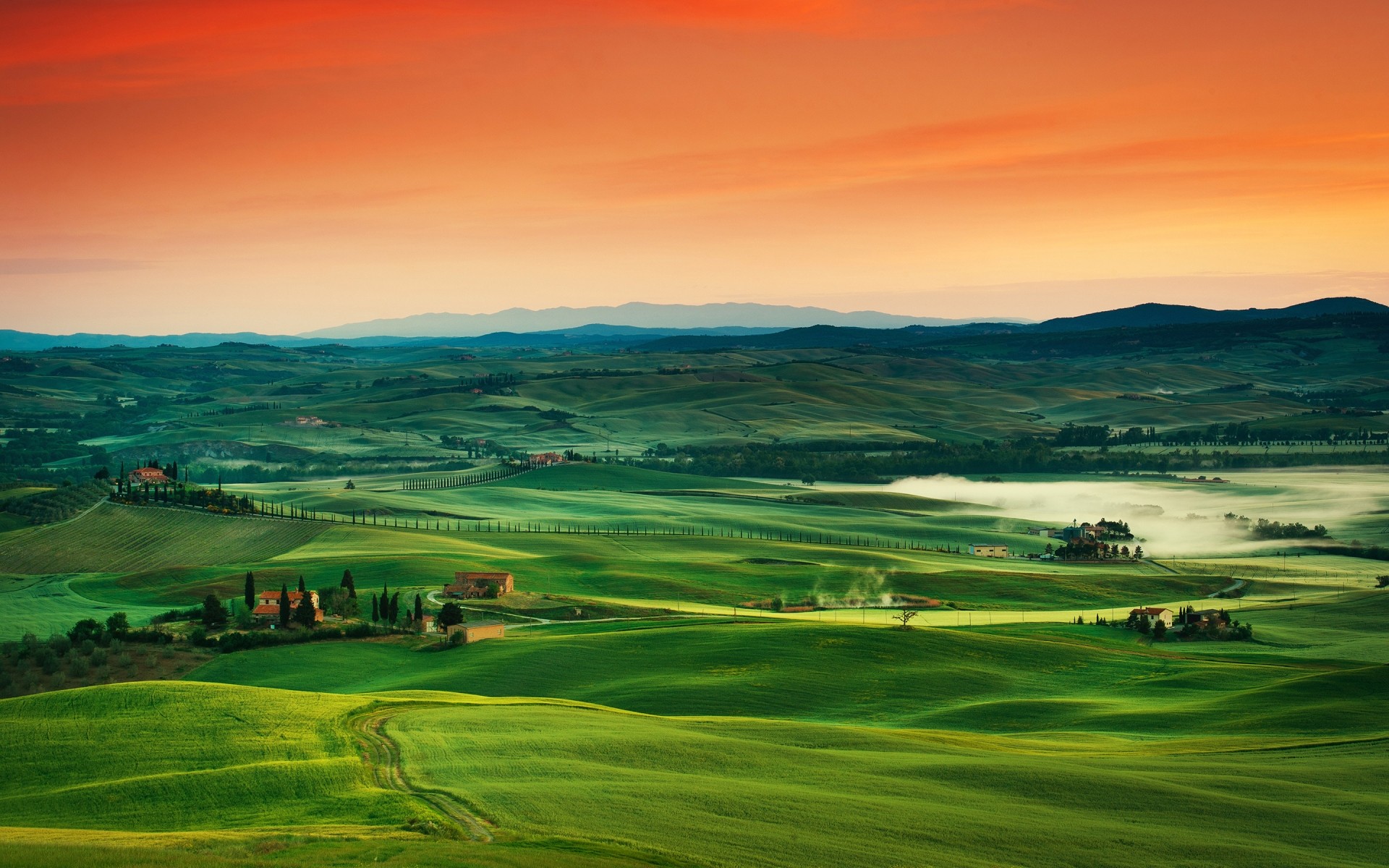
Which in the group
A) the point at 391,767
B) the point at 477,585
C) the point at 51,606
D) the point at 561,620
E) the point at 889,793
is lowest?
the point at 51,606

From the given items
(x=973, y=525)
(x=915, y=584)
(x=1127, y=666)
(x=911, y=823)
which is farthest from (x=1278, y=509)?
(x=911, y=823)

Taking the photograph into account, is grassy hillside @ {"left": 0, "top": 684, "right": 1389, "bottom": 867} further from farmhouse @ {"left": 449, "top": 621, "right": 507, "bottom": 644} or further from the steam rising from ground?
the steam rising from ground

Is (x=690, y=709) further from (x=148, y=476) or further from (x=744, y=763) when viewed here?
(x=148, y=476)

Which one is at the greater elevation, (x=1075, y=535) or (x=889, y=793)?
(x=889, y=793)

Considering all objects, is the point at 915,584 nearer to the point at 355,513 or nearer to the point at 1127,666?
the point at 1127,666

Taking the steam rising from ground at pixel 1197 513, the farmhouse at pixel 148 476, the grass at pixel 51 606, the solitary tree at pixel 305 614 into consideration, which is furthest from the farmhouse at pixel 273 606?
the steam rising from ground at pixel 1197 513

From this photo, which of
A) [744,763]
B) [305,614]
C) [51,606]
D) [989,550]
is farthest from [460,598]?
[989,550]

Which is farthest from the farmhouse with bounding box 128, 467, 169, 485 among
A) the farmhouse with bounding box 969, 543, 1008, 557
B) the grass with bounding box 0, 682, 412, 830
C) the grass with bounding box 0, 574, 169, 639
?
the grass with bounding box 0, 682, 412, 830

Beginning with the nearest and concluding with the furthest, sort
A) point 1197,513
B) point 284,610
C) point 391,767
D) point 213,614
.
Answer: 1. point 391,767
2. point 284,610
3. point 213,614
4. point 1197,513
